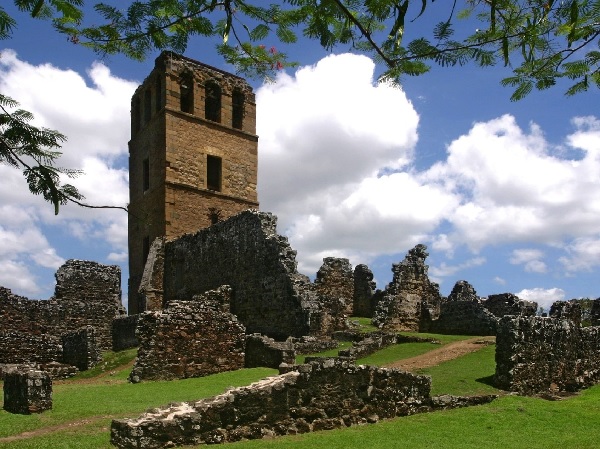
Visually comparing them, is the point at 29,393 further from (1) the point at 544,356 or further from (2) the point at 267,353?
(1) the point at 544,356

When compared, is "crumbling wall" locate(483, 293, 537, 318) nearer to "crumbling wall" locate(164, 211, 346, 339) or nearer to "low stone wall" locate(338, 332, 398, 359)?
"low stone wall" locate(338, 332, 398, 359)

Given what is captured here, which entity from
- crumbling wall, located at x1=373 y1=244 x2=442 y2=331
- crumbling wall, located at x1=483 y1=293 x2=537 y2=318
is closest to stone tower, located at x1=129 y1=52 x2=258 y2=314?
crumbling wall, located at x1=373 y1=244 x2=442 y2=331

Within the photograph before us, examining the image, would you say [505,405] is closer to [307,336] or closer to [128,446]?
[128,446]

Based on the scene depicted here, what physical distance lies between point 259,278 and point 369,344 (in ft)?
18.2

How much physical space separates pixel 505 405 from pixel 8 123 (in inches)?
374

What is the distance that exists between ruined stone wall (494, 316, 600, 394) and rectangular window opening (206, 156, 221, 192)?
894 inches

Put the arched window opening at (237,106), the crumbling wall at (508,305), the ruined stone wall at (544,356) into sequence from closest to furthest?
1. the ruined stone wall at (544,356)
2. the crumbling wall at (508,305)
3. the arched window opening at (237,106)

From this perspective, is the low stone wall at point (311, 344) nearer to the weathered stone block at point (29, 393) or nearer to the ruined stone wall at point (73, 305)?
the weathered stone block at point (29, 393)

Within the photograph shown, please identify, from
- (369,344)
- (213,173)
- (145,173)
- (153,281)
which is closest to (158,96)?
(145,173)

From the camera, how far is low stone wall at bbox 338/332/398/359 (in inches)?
677

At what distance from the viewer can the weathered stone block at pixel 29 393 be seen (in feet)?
35.5

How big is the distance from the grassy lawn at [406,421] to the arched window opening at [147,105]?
929 inches

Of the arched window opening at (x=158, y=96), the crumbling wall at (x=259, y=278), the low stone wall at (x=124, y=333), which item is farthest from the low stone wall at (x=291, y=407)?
the arched window opening at (x=158, y=96)

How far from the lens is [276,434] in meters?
8.97
